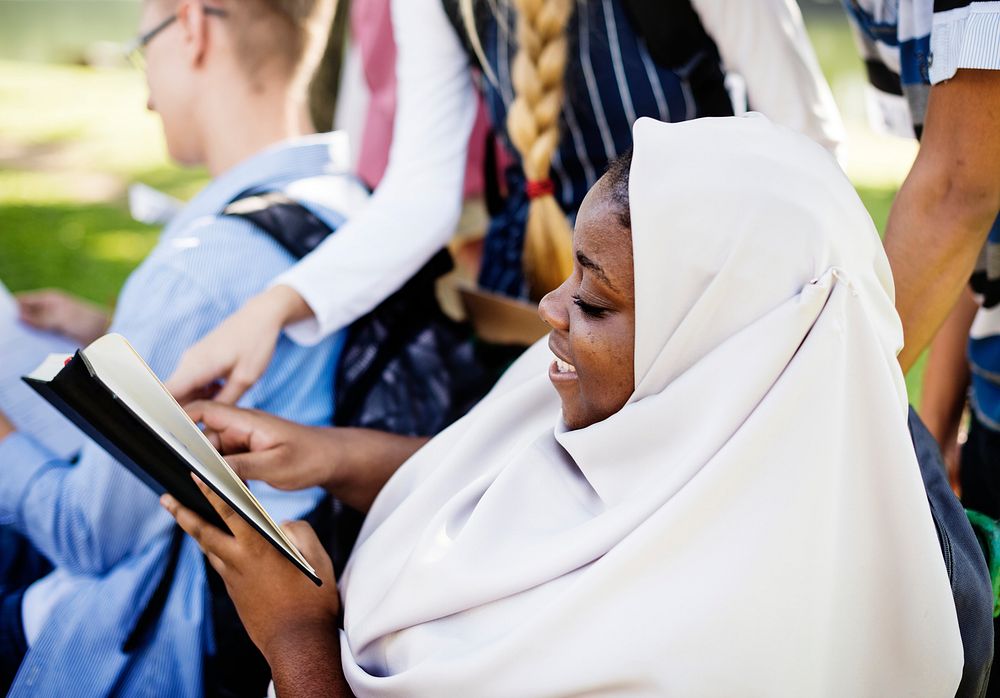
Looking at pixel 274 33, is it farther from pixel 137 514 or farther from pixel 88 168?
pixel 88 168

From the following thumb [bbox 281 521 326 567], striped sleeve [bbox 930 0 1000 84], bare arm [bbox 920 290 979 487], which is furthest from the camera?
bare arm [bbox 920 290 979 487]

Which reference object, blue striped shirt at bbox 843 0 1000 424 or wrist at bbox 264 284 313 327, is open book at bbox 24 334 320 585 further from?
blue striped shirt at bbox 843 0 1000 424

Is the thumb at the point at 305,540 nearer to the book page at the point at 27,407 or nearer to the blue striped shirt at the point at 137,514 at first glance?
the blue striped shirt at the point at 137,514

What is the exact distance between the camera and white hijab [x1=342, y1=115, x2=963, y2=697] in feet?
3.93

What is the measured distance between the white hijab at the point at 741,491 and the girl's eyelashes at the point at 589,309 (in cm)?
10

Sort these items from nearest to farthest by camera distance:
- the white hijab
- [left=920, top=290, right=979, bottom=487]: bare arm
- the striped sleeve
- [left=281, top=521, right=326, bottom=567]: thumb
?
the white hijab < the striped sleeve < [left=281, top=521, right=326, bottom=567]: thumb < [left=920, top=290, right=979, bottom=487]: bare arm

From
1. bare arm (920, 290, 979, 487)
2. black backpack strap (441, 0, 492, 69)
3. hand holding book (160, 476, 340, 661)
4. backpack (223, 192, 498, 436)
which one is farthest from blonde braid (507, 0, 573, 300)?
bare arm (920, 290, 979, 487)

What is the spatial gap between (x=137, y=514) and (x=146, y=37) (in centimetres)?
121

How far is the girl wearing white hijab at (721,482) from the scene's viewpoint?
1200mm

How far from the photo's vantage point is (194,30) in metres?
2.32

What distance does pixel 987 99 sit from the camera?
1578mm

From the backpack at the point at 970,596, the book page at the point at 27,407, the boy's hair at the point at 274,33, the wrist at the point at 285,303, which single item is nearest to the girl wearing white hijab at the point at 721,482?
the backpack at the point at 970,596

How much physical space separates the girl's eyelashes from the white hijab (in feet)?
0.31

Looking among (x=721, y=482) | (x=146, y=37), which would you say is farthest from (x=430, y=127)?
(x=721, y=482)
